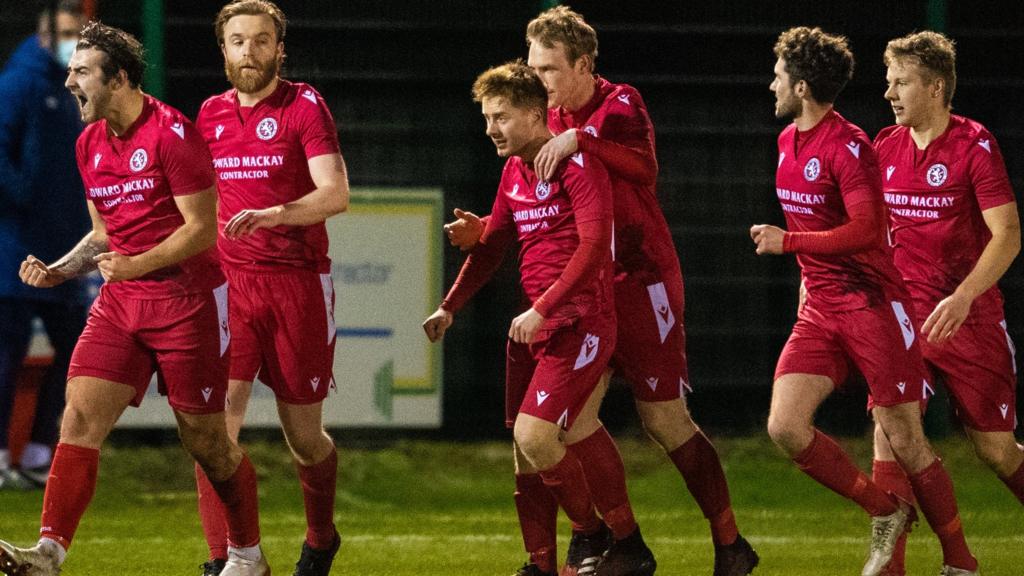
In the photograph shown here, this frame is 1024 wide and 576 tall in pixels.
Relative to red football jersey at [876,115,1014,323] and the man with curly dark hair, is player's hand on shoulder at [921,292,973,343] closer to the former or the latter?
the man with curly dark hair

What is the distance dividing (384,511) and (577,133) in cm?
374

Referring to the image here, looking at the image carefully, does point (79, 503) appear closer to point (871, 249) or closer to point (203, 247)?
point (203, 247)

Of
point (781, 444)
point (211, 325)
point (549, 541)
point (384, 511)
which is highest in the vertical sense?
point (211, 325)

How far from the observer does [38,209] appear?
371 inches

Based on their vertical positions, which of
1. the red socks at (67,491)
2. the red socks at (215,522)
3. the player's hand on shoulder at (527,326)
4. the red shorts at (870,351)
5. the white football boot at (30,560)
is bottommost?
the red socks at (215,522)

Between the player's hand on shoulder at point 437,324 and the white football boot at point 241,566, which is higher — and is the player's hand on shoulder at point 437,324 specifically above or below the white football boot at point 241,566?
above

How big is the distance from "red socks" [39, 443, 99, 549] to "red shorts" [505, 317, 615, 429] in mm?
1411

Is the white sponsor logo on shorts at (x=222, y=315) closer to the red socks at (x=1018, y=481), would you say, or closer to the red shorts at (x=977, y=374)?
the red shorts at (x=977, y=374)

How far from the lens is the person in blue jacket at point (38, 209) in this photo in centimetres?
928

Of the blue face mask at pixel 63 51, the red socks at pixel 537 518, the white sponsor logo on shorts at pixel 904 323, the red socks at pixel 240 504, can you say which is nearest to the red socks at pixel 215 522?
the red socks at pixel 240 504

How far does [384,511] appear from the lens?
9.38 meters

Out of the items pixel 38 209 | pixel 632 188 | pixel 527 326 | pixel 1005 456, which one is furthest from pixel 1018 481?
pixel 38 209

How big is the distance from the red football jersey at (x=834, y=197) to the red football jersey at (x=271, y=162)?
5.25 feet

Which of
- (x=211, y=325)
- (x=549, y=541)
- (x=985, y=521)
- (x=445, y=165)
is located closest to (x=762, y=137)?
(x=445, y=165)
